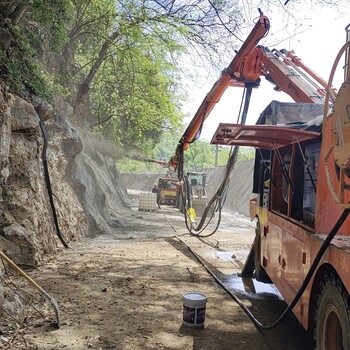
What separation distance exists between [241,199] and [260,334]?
28.2 metres

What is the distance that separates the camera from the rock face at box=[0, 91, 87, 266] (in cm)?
709

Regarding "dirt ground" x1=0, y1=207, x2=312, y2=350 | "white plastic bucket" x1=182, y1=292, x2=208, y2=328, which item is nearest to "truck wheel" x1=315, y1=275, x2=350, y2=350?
"dirt ground" x1=0, y1=207, x2=312, y2=350

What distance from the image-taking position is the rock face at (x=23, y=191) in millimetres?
7091

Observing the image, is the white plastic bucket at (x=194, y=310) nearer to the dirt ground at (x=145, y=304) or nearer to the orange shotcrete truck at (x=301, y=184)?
the dirt ground at (x=145, y=304)

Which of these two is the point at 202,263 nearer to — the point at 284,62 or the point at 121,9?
the point at 284,62

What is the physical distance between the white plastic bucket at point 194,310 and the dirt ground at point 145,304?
91 millimetres

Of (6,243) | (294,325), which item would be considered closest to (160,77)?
(6,243)

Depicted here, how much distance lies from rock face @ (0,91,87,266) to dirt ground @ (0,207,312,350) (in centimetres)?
50

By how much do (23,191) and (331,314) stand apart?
21.2 feet

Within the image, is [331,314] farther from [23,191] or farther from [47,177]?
[47,177]

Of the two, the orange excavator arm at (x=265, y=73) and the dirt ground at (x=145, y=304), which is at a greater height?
the orange excavator arm at (x=265, y=73)

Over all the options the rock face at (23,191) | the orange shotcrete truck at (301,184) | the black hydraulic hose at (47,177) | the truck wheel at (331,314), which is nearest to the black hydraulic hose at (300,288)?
the orange shotcrete truck at (301,184)

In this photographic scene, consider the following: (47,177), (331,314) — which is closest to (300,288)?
(331,314)

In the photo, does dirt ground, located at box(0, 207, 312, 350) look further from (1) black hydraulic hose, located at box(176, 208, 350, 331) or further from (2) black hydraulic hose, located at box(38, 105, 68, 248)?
(2) black hydraulic hose, located at box(38, 105, 68, 248)
